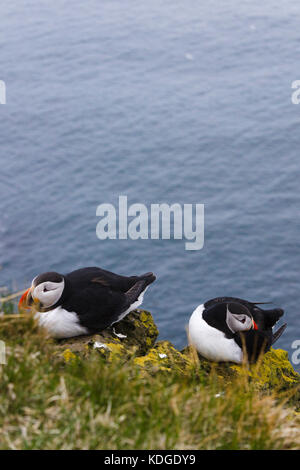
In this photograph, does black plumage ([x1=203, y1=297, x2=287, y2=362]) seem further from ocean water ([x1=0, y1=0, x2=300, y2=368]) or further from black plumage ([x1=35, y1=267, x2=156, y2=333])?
ocean water ([x1=0, y1=0, x2=300, y2=368])

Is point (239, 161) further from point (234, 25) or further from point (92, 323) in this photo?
point (92, 323)

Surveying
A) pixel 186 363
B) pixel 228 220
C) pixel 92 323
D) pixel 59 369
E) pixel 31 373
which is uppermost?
pixel 31 373

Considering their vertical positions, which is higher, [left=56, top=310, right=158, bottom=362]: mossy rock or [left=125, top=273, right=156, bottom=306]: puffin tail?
[left=125, top=273, right=156, bottom=306]: puffin tail

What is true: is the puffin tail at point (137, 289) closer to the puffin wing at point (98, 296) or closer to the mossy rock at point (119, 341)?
the puffin wing at point (98, 296)

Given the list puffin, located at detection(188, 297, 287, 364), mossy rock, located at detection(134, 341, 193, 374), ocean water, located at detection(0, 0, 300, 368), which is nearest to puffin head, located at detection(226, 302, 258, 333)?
puffin, located at detection(188, 297, 287, 364)

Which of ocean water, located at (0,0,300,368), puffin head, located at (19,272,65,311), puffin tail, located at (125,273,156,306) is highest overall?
puffin head, located at (19,272,65,311)

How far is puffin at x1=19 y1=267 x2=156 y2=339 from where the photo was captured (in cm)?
772

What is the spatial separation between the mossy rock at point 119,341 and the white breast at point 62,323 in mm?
120

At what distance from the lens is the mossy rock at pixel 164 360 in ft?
24.1

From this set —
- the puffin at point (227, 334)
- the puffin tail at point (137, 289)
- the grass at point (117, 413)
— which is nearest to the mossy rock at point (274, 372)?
the puffin at point (227, 334)

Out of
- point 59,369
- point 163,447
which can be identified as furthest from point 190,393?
point 59,369

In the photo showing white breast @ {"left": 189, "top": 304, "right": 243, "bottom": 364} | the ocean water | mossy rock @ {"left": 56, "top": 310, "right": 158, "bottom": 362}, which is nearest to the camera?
mossy rock @ {"left": 56, "top": 310, "right": 158, "bottom": 362}

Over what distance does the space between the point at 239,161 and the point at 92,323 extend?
93.5 ft

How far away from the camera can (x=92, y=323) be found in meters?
7.89
